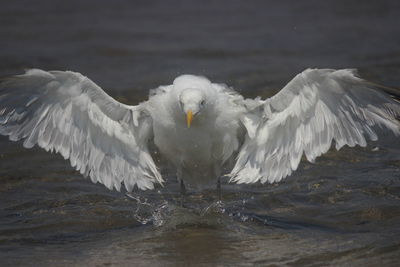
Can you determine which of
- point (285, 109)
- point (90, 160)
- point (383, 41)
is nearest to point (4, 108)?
point (90, 160)

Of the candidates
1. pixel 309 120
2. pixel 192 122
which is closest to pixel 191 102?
pixel 192 122

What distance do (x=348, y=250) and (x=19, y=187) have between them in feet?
12.4

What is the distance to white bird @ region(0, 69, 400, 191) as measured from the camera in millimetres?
6684

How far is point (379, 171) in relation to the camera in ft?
27.4

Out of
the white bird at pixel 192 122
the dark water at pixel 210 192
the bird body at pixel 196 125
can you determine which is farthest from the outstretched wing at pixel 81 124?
the dark water at pixel 210 192

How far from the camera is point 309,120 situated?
22.5ft

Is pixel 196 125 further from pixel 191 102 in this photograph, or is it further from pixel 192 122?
pixel 191 102

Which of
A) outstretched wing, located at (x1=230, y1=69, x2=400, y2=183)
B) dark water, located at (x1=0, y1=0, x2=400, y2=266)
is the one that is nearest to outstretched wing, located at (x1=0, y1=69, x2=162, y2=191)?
dark water, located at (x1=0, y1=0, x2=400, y2=266)

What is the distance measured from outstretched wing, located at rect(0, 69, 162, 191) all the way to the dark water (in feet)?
1.89

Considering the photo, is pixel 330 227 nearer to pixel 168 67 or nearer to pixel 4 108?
pixel 4 108

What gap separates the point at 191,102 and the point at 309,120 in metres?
1.08

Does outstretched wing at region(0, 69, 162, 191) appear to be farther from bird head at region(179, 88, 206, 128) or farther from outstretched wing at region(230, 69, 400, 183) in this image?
outstretched wing at region(230, 69, 400, 183)

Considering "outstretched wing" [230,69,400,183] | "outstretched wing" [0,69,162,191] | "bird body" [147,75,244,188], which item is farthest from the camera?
"bird body" [147,75,244,188]

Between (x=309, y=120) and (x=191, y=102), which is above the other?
(x=191, y=102)
